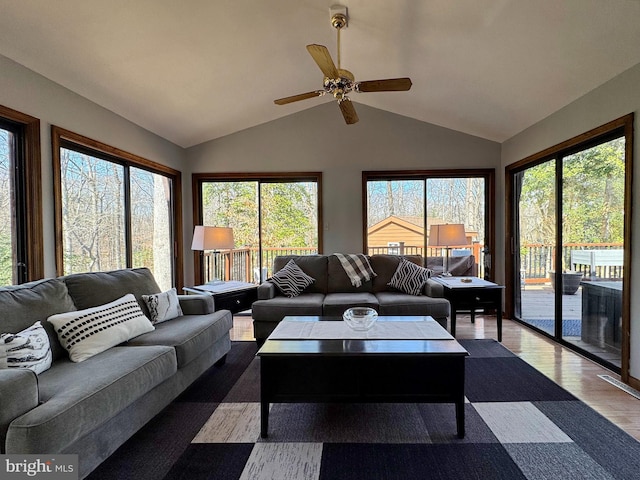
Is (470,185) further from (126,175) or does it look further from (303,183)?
(126,175)

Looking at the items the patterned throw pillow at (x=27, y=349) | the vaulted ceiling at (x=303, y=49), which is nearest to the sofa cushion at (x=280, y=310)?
the patterned throw pillow at (x=27, y=349)

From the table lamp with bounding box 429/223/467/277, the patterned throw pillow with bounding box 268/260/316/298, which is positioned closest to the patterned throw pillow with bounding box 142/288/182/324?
the patterned throw pillow with bounding box 268/260/316/298

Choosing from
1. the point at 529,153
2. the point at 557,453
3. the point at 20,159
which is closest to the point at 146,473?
the point at 557,453

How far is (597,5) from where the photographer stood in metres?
2.17

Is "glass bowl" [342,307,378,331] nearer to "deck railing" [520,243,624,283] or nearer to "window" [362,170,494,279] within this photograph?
"deck railing" [520,243,624,283]

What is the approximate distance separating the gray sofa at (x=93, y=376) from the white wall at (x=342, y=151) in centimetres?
247

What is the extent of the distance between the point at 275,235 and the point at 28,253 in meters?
2.90

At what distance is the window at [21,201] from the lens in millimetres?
2518

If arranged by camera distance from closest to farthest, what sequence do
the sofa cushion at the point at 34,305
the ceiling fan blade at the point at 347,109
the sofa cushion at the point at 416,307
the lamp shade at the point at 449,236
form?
the sofa cushion at the point at 34,305, the ceiling fan blade at the point at 347,109, the sofa cushion at the point at 416,307, the lamp shade at the point at 449,236

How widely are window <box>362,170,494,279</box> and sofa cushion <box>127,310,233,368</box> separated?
8.64ft

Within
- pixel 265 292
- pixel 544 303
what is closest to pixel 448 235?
pixel 544 303

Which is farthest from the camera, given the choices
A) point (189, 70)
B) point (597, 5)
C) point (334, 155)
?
point (334, 155)

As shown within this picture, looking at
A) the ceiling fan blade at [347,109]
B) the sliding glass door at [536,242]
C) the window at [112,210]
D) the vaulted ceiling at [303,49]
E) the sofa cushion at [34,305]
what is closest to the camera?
the sofa cushion at [34,305]

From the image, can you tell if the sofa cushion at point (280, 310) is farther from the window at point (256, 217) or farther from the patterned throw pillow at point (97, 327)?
the window at point (256, 217)
